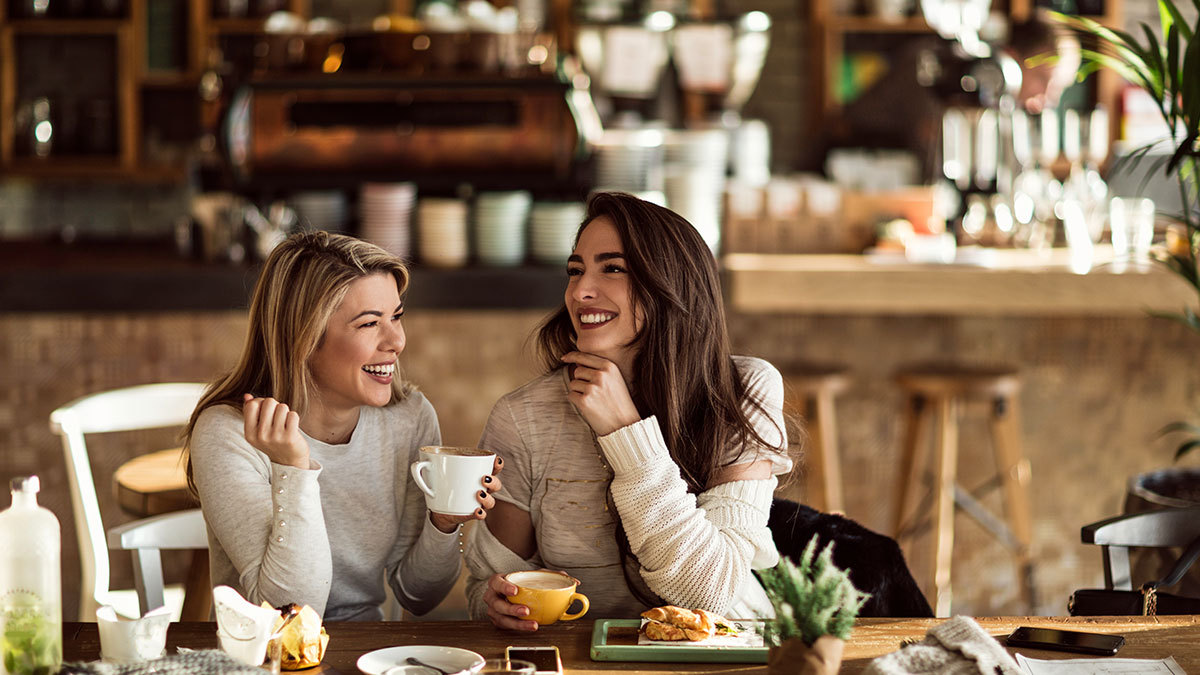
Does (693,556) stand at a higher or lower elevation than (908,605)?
higher

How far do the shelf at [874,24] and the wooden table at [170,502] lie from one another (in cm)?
397

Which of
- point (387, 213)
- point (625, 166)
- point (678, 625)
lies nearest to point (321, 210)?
point (387, 213)

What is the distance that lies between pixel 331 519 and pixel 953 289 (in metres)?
2.19

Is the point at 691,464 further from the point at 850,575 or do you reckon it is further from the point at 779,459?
the point at 850,575

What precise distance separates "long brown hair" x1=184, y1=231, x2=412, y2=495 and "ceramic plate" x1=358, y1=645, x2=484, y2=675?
0.55 meters

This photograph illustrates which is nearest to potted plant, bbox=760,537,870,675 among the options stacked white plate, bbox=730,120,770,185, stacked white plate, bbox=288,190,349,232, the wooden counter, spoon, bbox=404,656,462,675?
spoon, bbox=404,656,462,675

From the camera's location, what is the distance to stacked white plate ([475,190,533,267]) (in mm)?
3658

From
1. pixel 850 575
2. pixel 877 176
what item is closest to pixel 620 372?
pixel 850 575

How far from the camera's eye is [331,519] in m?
1.97

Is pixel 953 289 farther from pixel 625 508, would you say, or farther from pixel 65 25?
pixel 65 25

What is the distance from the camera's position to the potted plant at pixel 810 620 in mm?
1334

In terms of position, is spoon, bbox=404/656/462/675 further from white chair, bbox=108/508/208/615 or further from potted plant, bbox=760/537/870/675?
white chair, bbox=108/508/208/615

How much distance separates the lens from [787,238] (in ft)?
12.7

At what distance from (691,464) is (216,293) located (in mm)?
2084
